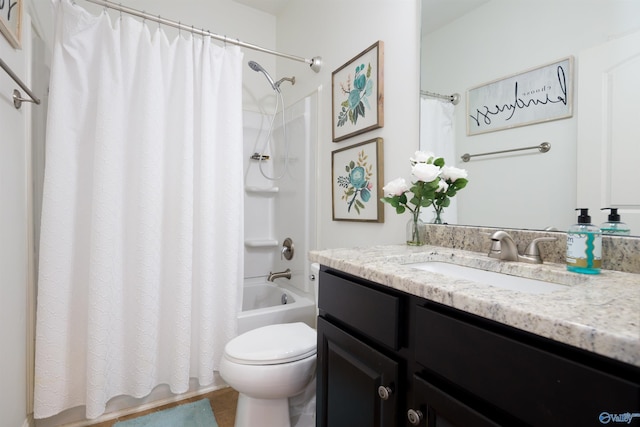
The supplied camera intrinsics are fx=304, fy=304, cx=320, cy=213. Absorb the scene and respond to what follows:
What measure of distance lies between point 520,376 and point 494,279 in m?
0.42

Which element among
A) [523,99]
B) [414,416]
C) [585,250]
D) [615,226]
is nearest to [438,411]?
[414,416]

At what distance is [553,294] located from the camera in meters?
0.55

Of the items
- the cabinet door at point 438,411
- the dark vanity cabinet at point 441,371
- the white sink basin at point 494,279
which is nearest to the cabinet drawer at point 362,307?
the dark vanity cabinet at point 441,371

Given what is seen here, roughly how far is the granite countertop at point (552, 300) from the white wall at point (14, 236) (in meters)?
1.21

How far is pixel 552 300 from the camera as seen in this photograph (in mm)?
512

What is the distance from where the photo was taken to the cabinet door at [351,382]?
710 millimetres

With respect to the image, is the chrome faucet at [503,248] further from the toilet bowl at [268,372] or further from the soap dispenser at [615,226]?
the toilet bowl at [268,372]

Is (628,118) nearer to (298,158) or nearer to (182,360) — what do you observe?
(298,158)

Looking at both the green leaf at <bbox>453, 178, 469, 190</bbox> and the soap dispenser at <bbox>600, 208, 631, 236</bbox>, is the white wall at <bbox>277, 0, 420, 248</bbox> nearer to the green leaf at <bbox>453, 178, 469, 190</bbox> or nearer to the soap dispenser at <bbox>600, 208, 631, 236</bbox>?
the green leaf at <bbox>453, 178, 469, 190</bbox>

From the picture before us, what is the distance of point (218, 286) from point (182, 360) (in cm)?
39

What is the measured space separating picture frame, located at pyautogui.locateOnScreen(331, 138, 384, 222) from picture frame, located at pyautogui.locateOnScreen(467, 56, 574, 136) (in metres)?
0.45

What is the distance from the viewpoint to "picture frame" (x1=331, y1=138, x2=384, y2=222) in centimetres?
149

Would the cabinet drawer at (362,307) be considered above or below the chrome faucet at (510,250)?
below

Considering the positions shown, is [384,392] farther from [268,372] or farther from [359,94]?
[359,94]
